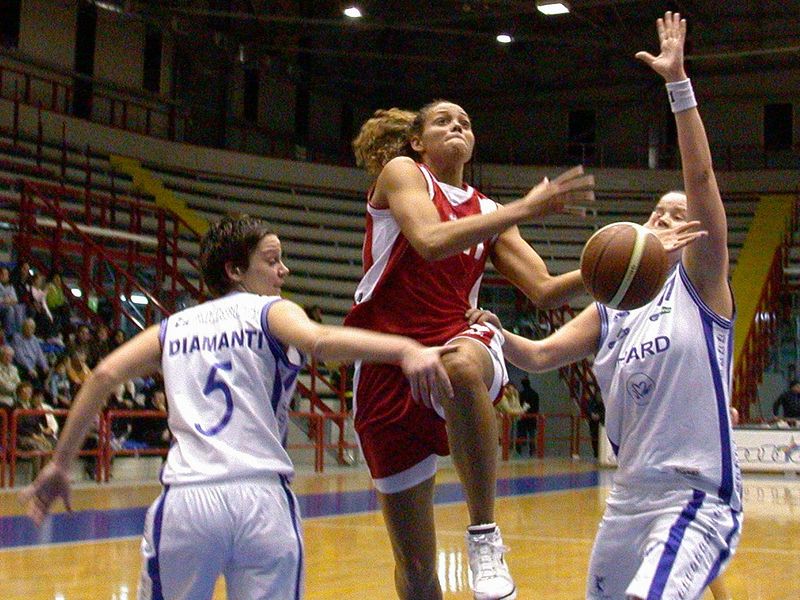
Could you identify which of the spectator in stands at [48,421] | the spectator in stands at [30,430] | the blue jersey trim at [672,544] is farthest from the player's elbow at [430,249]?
the spectator in stands at [30,430]

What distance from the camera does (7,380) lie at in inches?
467

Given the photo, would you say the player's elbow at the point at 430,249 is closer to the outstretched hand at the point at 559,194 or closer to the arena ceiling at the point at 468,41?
the outstretched hand at the point at 559,194

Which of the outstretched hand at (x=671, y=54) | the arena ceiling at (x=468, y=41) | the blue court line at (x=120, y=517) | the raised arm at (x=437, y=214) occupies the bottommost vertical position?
the blue court line at (x=120, y=517)

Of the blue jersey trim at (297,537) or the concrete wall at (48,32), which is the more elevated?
the concrete wall at (48,32)

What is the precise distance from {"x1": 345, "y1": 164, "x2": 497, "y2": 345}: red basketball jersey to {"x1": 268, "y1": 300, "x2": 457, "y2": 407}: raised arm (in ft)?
3.03

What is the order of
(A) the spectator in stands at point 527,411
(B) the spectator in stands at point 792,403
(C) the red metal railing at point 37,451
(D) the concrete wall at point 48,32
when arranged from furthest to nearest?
(A) the spectator in stands at point 527,411 < (D) the concrete wall at point 48,32 < (B) the spectator in stands at point 792,403 < (C) the red metal railing at point 37,451

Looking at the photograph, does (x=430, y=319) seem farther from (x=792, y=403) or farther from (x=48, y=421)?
(x=792, y=403)

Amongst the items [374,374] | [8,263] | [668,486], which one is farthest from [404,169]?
[8,263]

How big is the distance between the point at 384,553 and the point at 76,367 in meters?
6.20

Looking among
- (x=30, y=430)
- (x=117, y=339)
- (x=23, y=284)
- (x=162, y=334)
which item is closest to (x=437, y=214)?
(x=162, y=334)

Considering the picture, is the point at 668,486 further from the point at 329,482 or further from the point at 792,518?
the point at 329,482

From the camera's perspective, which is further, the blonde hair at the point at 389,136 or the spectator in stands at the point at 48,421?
the spectator in stands at the point at 48,421

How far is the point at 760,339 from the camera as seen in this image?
19.6m

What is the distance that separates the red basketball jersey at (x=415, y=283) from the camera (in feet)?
12.5
